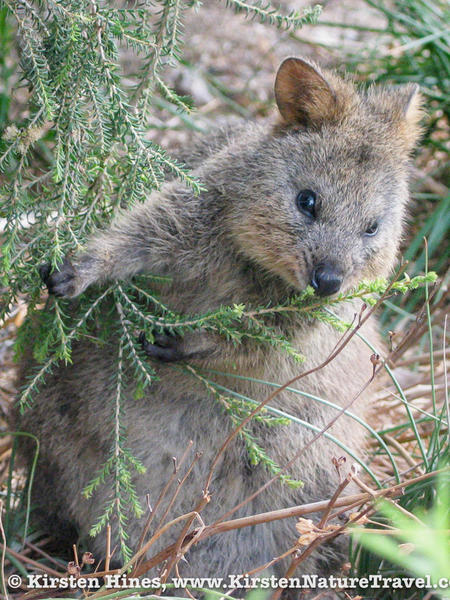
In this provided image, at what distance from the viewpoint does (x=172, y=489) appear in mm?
3682

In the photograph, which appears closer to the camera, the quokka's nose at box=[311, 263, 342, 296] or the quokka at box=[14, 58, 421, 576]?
the quokka's nose at box=[311, 263, 342, 296]

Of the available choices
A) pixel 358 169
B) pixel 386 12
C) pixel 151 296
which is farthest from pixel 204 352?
pixel 386 12

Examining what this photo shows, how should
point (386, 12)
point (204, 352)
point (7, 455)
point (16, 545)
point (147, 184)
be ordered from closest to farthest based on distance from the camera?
1. point (147, 184)
2. point (204, 352)
3. point (16, 545)
4. point (7, 455)
5. point (386, 12)

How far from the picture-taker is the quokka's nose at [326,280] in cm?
310

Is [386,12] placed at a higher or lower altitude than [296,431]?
higher

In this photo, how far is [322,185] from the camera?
334 centimetres

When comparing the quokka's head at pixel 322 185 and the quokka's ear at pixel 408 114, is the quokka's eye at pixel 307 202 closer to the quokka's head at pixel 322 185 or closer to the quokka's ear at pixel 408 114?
the quokka's head at pixel 322 185

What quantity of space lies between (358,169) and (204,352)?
3.58 feet

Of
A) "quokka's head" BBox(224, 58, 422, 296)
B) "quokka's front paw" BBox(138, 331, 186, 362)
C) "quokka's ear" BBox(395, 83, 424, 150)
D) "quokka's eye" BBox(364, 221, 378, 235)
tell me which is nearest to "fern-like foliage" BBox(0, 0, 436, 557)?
"quokka's front paw" BBox(138, 331, 186, 362)

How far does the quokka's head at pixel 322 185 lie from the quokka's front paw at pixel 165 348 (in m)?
0.53

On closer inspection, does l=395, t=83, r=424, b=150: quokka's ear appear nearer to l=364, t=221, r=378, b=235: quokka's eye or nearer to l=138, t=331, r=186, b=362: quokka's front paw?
l=364, t=221, r=378, b=235: quokka's eye

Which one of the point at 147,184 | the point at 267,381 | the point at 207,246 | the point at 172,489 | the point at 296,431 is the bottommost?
the point at 172,489

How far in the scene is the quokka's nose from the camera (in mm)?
3100

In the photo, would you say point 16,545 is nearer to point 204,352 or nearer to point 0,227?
point 204,352
